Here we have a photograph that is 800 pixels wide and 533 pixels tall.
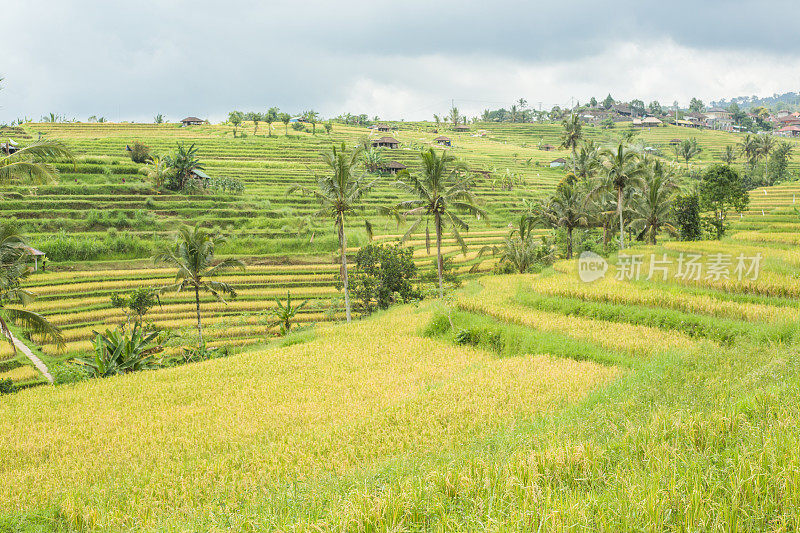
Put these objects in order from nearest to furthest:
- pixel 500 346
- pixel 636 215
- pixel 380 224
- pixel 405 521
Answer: pixel 405 521, pixel 500 346, pixel 636 215, pixel 380 224

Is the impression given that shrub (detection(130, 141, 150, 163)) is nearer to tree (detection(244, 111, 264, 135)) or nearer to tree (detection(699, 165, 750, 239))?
tree (detection(244, 111, 264, 135))

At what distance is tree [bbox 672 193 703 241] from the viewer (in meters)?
31.0

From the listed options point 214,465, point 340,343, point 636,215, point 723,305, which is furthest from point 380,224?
point 214,465

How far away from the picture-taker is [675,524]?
3.30 meters

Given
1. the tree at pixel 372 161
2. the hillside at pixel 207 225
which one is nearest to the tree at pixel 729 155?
the hillside at pixel 207 225

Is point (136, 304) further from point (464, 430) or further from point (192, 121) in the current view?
point (192, 121)

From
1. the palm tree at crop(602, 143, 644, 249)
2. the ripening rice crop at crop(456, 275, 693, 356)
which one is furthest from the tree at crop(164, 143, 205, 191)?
the palm tree at crop(602, 143, 644, 249)

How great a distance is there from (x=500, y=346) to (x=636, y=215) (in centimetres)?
2251

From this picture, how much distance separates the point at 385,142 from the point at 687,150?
43.5 metres

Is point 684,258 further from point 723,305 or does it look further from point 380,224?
point 380,224
